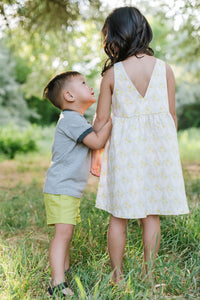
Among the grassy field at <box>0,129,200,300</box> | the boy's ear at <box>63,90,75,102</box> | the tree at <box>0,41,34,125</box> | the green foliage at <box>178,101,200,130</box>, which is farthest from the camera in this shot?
the green foliage at <box>178,101,200,130</box>

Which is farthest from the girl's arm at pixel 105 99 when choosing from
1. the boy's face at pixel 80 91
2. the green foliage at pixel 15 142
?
the green foliage at pixel 15 142

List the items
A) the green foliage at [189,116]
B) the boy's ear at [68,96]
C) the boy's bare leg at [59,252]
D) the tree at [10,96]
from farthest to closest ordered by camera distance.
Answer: the green foliage at [189,116] → the tree at [10,96] → the boy's ear at [68,96] → the boy's bare leg at [59,252]

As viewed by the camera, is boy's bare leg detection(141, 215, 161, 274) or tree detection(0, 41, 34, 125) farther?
tree detection(0, 41, 34, 125)

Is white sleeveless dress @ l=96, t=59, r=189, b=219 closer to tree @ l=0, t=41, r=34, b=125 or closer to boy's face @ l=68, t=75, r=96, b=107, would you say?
boy's face @ l=68, t=75, r=96, b=107

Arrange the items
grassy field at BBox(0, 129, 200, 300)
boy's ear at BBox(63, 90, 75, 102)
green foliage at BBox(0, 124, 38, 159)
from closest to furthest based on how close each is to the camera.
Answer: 1. grassy field at BBox(0, 129, 200, 300)
2. boy's ear at BBox(63, 90, 75, 102)
3. green foliage at BBox(0, 124, 38, 159)

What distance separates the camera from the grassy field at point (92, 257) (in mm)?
1525

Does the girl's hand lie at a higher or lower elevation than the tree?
lower

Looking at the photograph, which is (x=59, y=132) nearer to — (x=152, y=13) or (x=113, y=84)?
(x=113, y=84)

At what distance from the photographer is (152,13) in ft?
13.7

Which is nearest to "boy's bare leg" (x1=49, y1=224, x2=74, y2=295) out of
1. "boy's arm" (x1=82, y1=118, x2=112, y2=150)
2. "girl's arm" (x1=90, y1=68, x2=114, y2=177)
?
"boy's arm" (x1=82, y1=118, x2=112, y2=150)

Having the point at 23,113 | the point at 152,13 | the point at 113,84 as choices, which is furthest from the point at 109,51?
the point at 23,113

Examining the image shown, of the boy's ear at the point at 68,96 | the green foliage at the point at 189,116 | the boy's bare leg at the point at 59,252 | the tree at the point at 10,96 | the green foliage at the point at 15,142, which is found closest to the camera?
the boy's bare leg at the point at 59,252

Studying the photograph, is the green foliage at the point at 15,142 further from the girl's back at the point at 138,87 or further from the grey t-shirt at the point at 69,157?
the girl's back at the point at 138,87

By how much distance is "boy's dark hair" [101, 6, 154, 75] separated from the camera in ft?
5.57
